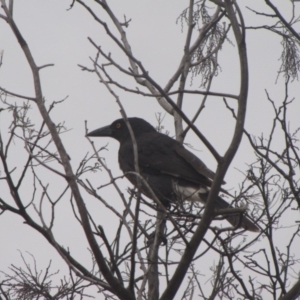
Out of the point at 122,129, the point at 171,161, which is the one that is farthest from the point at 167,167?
the point at 122,129

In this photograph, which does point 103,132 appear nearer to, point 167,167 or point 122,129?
point 122,129

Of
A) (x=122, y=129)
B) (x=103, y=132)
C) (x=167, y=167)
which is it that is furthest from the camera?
(x=103, y=132)

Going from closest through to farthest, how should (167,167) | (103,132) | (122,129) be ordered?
(167,167)
(122,129)
(103,132)

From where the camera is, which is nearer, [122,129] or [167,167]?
[167,167]

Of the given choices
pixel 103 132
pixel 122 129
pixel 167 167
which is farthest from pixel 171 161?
pixel 103 132

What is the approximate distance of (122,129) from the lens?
6.98 m

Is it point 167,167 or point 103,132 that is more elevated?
point 103,132

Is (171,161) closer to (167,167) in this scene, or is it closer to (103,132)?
(167,167)

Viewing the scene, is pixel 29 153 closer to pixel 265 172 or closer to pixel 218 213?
pixel 218 213

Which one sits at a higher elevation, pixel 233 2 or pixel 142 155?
pixel 142 155

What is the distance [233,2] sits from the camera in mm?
3021

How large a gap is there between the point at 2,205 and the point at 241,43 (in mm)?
1532

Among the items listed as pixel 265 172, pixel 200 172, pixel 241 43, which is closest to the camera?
pixel 241 43

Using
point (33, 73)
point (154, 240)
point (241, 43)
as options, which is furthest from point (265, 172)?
point (33, 73)
